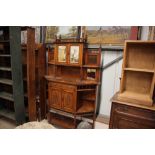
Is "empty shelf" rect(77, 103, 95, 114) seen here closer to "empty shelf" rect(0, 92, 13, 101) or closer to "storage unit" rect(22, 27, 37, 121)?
"storage unit" rect(22, 27, 37, 121)

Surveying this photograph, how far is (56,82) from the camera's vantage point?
7.97ft

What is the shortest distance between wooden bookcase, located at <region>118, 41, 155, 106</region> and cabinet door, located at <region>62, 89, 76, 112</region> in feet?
3.03

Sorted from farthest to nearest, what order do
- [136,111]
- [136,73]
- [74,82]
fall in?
[74,82]
[136,73]
[136,111]

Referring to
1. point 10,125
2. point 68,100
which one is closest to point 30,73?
point 68,100

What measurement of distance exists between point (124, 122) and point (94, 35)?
164 centimetres

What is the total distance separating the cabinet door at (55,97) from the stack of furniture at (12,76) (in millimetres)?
507

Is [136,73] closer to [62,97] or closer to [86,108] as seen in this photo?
[86,108]

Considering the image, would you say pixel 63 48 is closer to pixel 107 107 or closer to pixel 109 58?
pixel 109 58

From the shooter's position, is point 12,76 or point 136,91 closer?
point 136,91

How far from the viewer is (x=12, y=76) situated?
2.16 metres

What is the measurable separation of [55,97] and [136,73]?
1.48m

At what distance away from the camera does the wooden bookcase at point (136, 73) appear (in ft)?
4.90

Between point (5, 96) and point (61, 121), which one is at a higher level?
point (5, 96)

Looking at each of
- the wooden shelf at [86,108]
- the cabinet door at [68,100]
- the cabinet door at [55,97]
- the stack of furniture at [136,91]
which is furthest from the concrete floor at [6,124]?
the stack of furniture at [136,91]
